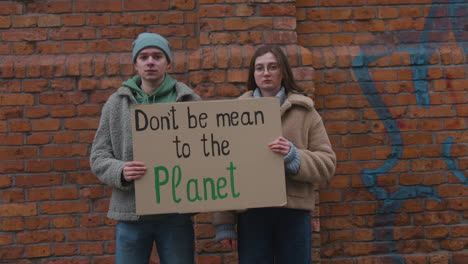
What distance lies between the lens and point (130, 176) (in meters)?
2.31

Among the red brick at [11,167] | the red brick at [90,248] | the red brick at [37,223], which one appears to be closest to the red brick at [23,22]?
the red brick at [11,167]

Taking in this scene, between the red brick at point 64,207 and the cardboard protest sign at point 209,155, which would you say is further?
the red brick at point 64,207

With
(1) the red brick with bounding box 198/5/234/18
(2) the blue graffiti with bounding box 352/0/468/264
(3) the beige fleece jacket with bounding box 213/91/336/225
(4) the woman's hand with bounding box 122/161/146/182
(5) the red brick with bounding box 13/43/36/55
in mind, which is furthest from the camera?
(2) the blue graffiti with bounding box 352/0/468/264

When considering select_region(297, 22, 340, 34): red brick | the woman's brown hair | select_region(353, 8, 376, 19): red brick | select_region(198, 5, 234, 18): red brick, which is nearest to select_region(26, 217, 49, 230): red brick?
select_region(198, 5, 234, 18): red brick

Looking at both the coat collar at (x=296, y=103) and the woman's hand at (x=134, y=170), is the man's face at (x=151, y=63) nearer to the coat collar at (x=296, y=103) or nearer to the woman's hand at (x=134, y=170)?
the woman's hand at (x=134, y=170)

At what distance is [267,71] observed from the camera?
2.48 m

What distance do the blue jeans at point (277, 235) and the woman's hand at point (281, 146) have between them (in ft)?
1.03

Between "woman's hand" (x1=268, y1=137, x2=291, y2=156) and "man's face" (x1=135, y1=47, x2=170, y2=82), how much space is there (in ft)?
2.12

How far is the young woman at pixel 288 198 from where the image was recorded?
96.3 inches

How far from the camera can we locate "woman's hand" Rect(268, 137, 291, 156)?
7.59 ft

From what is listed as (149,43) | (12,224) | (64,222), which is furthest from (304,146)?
(12,224)

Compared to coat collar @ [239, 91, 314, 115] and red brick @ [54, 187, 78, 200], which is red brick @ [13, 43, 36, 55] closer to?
red brick @ [54, 187, 78, 200]

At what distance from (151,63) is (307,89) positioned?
1213 millimetres

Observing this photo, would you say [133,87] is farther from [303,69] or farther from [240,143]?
[303,69]
